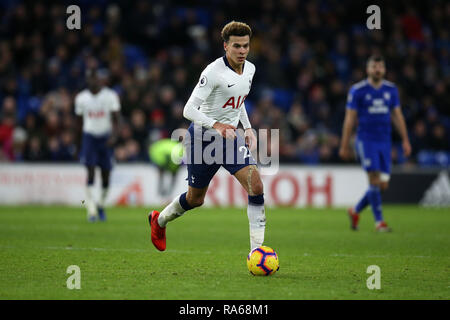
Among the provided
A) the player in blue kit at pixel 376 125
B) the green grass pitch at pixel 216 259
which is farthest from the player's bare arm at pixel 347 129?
the green grass pitch at pixel 216 259

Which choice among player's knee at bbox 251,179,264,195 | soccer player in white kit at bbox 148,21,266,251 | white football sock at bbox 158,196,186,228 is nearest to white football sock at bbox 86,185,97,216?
white football sock at bbox 158,196,186,228

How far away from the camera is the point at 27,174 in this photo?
18.9 meters

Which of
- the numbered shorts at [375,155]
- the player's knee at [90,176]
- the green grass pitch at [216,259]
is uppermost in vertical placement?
the numbered shorts at [375,155]

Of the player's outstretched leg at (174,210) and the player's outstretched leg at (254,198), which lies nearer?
the player's outstretched leg at (254,198)

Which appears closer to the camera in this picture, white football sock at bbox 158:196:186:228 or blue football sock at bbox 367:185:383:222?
white football sock at bbox 158:196:186:228

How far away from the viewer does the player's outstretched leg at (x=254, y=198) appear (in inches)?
282

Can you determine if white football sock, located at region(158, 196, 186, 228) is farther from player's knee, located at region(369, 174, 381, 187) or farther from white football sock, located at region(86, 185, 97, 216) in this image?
white football sock, located at region(86, 185, 97, 216)

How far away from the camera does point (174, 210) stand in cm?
803

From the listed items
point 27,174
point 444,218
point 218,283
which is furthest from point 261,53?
point 218,283

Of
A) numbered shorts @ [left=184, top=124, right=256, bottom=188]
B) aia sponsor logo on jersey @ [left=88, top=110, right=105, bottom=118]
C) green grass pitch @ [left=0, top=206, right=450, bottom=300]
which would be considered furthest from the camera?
aia sponsor logo on jersey @ [left=88, top=110, right=105, bottom=118]

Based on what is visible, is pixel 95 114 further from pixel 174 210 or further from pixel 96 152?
pixel 174 210

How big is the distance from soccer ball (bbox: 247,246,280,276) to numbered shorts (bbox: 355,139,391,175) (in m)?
5.27

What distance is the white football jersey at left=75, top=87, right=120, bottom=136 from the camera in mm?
13562

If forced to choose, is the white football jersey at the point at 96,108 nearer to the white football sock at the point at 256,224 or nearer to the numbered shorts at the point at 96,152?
the numbered shorts at the point at 96,152
